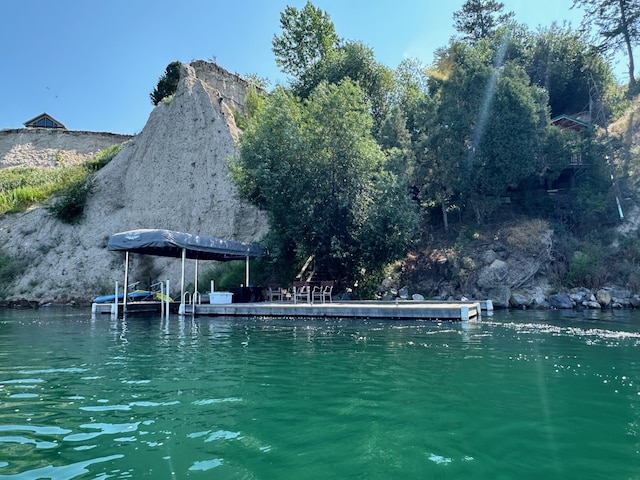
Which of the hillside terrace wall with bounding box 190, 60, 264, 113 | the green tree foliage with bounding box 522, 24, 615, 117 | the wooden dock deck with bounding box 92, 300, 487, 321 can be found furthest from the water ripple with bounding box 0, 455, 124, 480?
the hillside terrace wall with bounding box 190, 60, 264, 113

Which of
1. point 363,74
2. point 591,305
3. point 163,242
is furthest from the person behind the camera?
point 363,74

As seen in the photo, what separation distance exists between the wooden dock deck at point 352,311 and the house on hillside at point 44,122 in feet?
141

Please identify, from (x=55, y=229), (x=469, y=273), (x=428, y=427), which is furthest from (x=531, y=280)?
(x=55, y=229)

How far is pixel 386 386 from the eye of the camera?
587 cm

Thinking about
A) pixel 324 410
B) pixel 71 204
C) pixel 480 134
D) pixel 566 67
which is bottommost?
pixel 324 410

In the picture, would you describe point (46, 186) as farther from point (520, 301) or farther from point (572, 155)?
point (572, 155)

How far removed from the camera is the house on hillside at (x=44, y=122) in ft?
168

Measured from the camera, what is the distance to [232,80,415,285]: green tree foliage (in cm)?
1944

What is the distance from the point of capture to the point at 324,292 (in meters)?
17.8

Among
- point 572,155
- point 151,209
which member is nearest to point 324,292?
point 572,155

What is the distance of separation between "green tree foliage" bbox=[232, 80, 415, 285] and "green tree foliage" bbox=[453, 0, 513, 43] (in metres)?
25.0

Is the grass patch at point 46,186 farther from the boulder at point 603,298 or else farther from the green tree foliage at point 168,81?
the boulder at point 603,298

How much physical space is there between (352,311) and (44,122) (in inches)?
2072

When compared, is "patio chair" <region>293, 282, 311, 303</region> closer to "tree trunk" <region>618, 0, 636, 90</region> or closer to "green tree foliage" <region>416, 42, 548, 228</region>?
"green tree foliage" <region>416, 42, 548, 228</region>
